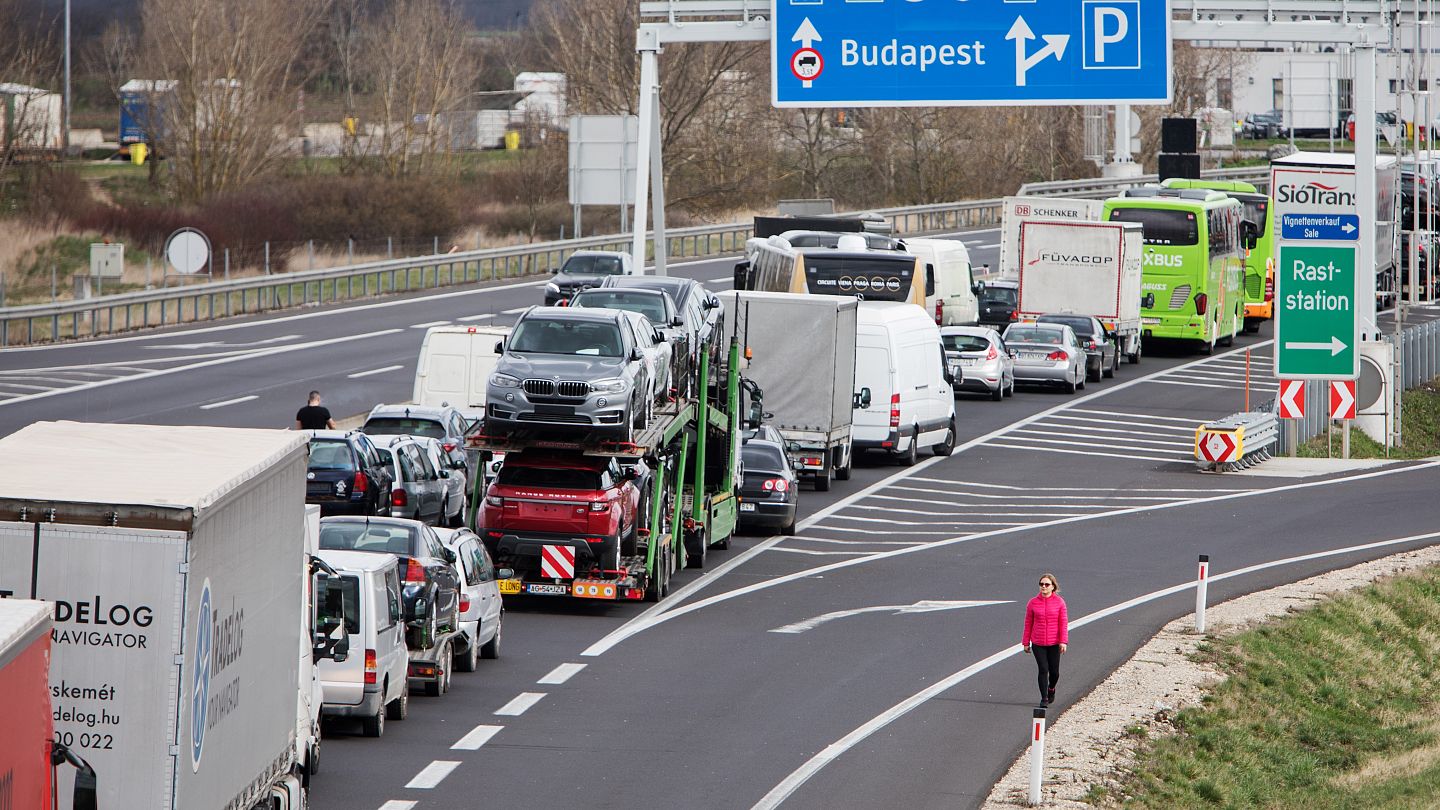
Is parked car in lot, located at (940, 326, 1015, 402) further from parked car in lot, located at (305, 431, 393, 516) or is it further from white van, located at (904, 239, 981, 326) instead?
parked car in lot, located at (305, 431, 393, 516)

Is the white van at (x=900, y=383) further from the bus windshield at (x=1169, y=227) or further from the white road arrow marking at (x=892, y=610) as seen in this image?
the bus windshield at (x=1169, y=227)

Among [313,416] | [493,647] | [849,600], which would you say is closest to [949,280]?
[313,416]

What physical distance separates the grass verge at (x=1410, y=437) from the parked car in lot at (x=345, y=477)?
19.0m

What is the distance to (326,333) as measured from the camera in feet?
164

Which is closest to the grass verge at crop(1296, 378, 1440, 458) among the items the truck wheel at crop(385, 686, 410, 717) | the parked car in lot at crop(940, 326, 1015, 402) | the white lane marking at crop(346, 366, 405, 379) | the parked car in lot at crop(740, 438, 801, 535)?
the parked car in lot at crop(940, 326, 1015, 402)

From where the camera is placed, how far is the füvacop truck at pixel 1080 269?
161 ft

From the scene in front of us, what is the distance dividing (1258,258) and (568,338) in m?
40.8

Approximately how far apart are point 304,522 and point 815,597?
12.9m

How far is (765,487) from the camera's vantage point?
96.4ft

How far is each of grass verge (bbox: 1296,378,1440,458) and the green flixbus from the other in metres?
5.45

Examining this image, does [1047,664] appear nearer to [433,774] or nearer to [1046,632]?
[1046,632]

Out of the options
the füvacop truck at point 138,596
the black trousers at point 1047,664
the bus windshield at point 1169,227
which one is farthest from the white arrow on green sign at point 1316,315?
the füvacop truck at point 138,596

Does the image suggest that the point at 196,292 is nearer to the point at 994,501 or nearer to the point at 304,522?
the point at 994,501

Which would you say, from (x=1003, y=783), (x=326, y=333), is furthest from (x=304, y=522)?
(x=326, y=333)
